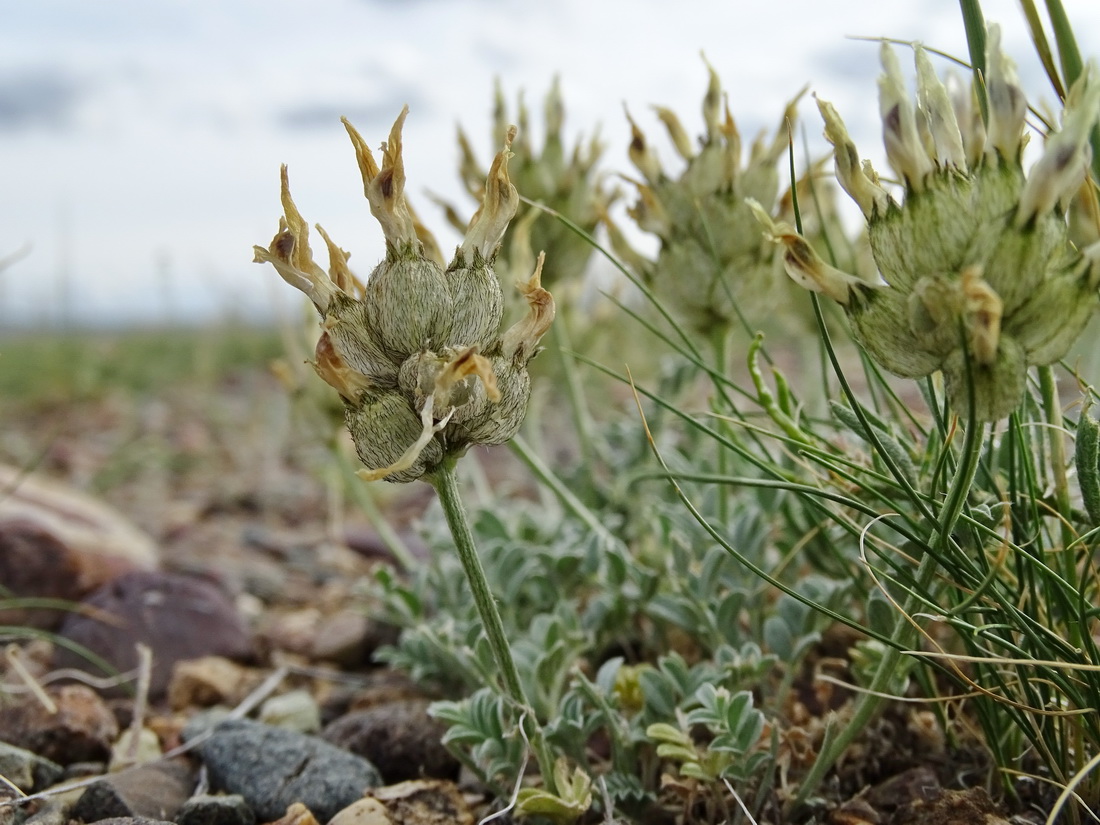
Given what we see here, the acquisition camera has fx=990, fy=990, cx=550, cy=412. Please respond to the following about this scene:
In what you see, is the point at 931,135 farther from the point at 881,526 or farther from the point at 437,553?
the point at 437,553

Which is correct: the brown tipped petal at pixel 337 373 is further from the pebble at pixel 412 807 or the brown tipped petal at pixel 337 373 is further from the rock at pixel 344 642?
the rock at pixel 344 642

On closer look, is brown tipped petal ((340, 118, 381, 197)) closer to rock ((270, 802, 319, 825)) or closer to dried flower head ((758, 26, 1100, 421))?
dried flower head ((758, 26, 1100, 421))

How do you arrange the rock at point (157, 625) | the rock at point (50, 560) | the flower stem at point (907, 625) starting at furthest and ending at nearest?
the rock at point (50, 560)
the rock at point (157, 625)
the flower stem at point (907, 625)

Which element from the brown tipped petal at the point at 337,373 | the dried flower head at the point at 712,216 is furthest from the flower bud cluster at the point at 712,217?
the brown tipped petal at the point at 337,373

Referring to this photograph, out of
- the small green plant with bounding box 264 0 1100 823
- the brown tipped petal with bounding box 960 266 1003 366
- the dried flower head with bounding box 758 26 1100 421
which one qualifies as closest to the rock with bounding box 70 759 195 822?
the small green plant with bounding box 264 0 1100 823

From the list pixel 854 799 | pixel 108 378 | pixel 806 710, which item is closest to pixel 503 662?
pixel 854 799
